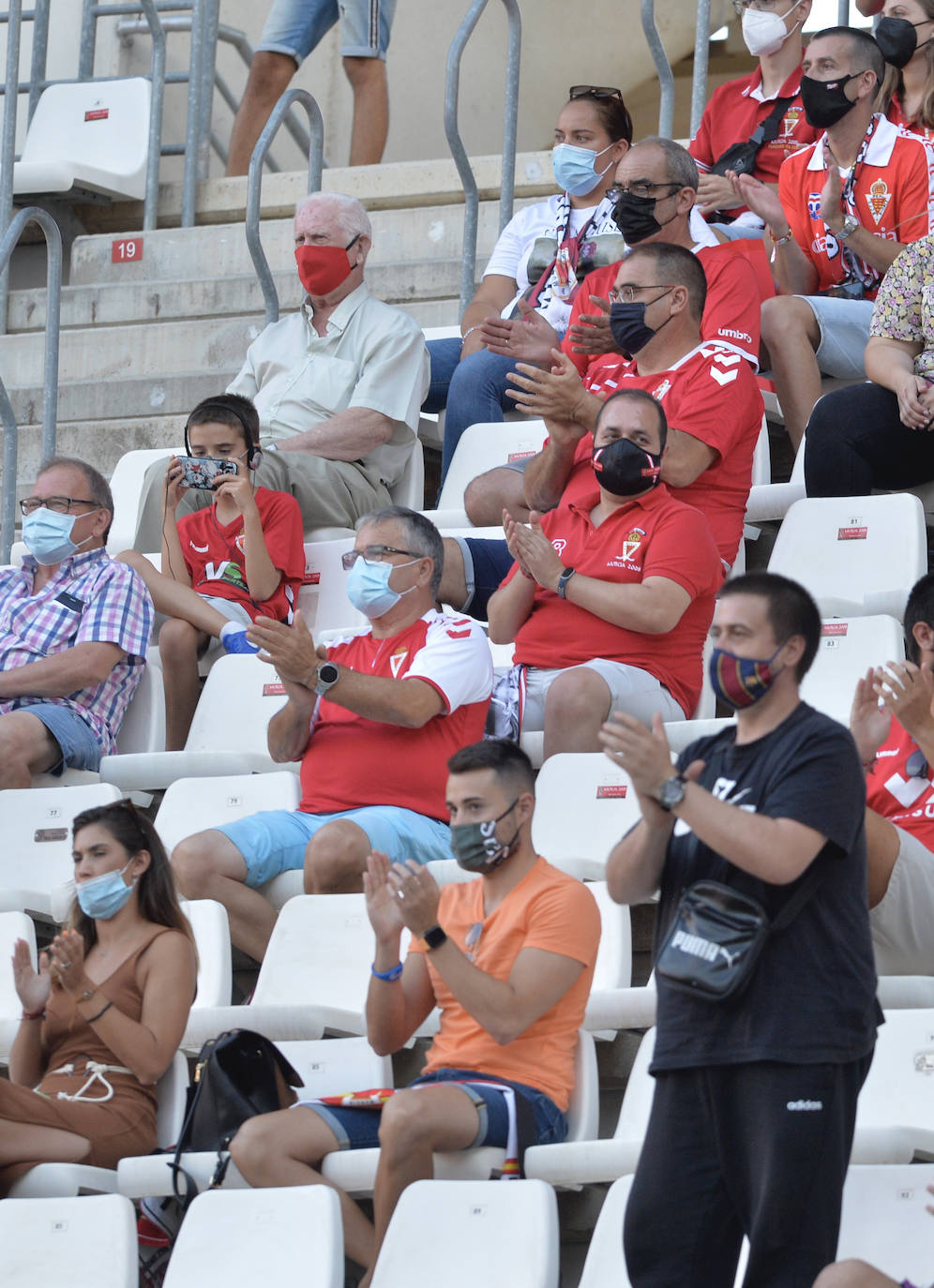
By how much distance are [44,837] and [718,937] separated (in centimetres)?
213

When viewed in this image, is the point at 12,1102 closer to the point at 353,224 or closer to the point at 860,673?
the point at 860,673

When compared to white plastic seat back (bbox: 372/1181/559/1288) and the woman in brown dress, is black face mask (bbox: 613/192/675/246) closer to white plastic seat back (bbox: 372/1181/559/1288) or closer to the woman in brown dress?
the woman in brown dress

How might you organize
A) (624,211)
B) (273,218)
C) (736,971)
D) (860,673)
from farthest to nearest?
(273,218)
(624,211)
(860,673)
(736,971)

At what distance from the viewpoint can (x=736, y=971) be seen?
7.84 ft

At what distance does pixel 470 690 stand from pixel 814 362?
148 centimetres

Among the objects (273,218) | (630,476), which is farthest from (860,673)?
(273,218)

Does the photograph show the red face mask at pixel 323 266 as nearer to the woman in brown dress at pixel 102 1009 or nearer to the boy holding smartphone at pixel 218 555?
the boy holding smartphone at pixel 218 555

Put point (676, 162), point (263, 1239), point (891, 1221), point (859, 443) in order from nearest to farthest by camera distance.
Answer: point (891, 1221), point (263, 1239), point (859, 443), point (676, 162)

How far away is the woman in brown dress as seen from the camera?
128 inches

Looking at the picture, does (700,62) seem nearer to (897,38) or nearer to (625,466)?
(897,38)

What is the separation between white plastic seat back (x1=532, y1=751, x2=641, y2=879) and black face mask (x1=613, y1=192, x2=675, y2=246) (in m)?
1.66

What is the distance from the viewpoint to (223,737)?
4.65 meters

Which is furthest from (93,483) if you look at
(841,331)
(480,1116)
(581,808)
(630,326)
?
(480,1116)

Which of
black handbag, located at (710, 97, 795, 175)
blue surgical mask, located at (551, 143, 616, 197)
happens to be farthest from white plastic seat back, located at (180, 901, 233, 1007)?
black handbag, located at (710, 97, 795, 175)
